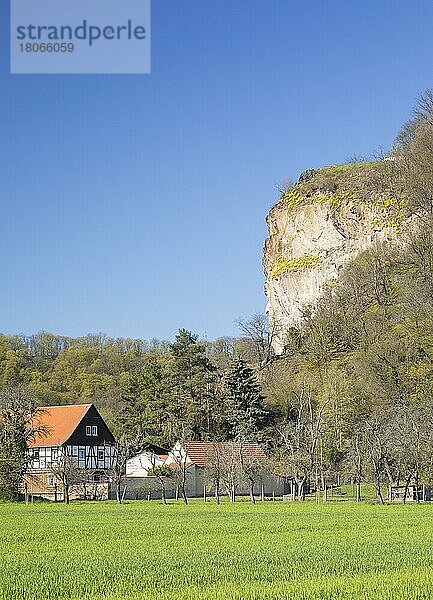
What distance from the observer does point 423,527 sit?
30.4m

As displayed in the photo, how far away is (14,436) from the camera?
6044 centimetres

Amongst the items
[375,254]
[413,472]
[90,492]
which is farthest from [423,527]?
[375,254]

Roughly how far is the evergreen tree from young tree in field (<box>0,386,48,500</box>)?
19.4m

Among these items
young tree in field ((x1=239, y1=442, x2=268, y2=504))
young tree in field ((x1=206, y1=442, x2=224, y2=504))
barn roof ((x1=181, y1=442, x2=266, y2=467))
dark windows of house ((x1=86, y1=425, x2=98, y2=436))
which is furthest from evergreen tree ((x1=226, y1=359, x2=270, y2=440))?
young tree in field ((x1=206, y1=442, x2=224, y2=504))

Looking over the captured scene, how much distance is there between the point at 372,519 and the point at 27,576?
2173 centimetres

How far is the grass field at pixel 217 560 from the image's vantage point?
580 inches

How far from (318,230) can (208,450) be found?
35283 millimetres

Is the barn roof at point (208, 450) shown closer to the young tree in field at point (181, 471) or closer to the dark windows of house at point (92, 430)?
the young tree in field at point (181, 471)

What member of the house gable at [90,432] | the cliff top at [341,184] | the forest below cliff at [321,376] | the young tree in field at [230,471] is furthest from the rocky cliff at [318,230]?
the young tree in field at [230,471]

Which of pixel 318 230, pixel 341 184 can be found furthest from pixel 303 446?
pixel 341 184

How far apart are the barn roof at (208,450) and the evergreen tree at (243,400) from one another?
11.9ft

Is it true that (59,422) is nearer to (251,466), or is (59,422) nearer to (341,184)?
(251,466)

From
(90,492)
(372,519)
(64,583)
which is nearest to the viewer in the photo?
(64,583)

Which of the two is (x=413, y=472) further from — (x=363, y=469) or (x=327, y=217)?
(x=327, y=217)
